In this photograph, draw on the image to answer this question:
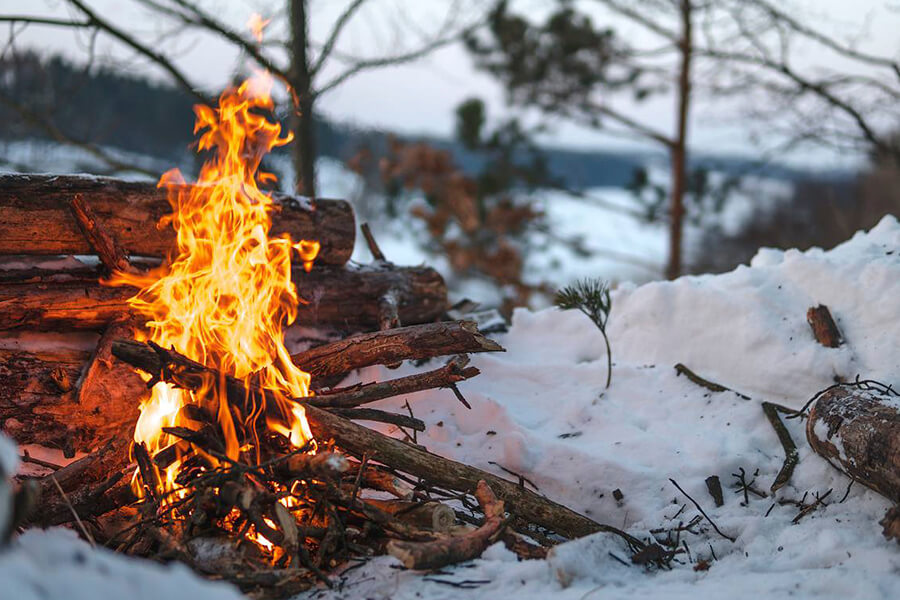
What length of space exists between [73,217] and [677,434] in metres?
3.55

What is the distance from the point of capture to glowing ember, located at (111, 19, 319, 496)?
309cm

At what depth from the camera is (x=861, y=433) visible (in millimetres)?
2904

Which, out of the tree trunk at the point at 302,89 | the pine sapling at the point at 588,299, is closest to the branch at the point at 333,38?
the tree trunk at the point at 302,89

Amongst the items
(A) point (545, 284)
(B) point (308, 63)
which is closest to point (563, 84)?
(A) point (545, 284)

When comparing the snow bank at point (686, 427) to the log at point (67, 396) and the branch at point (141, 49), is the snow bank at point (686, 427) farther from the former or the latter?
the branch at point (141, 49)

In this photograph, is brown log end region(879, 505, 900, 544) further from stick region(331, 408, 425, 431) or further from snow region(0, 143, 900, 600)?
stick region(331, 408, 425, 431)

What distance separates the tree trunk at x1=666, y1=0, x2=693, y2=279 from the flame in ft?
27.7

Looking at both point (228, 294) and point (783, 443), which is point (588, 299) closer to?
point (783, 443)

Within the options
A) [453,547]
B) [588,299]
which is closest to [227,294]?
[453,547]

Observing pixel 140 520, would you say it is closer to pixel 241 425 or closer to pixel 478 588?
pixel 241 425

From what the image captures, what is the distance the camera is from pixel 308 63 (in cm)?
728

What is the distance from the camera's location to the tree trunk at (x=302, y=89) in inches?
284

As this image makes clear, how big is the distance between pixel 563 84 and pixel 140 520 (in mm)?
11512

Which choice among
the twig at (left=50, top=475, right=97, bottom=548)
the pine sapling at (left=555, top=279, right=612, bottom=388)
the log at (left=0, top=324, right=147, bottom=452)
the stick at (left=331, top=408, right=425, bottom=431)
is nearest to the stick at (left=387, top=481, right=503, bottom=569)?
the stick at (left=331, top=408, right=425, bottom=431)
